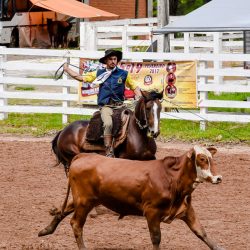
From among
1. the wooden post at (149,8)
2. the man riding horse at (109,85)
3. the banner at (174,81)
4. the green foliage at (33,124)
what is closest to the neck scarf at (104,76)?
the man riding horse at (109,85)

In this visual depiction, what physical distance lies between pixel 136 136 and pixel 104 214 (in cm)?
107

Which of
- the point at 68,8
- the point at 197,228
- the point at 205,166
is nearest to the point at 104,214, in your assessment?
the point at 197,228

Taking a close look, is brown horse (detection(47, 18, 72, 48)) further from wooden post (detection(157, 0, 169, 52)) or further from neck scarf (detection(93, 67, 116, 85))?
neck scarf (detection(93, 67, 116, 85))

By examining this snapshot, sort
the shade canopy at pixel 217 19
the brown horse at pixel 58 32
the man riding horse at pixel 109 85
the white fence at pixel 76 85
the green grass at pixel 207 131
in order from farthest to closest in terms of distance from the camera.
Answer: the brown horse at pixel 58 32 → the shade canopy at pixel 217 19 → the white fence at pixel 76 85 → the green grass at pixel 207 131 → the man riding horse at pixel 109 85

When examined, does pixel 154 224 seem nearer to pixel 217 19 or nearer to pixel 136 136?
pixel 136 136

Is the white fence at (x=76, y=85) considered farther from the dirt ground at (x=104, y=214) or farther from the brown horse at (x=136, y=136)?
the brown horse at (x=136, y=136)

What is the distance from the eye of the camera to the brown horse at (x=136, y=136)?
475 inches

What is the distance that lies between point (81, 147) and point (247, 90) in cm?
633

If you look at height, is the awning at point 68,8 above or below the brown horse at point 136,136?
above

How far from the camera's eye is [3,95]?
70.4ft

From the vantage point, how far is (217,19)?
2194cm

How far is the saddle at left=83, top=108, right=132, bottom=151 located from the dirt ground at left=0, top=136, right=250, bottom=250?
808 mm

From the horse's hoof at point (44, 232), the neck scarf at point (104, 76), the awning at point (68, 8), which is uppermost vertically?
the awning at point (68, 8)

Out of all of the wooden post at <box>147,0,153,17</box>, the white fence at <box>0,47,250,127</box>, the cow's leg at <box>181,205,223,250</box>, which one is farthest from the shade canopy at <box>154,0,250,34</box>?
the wooden post at <box>147,0,153,17</box>
